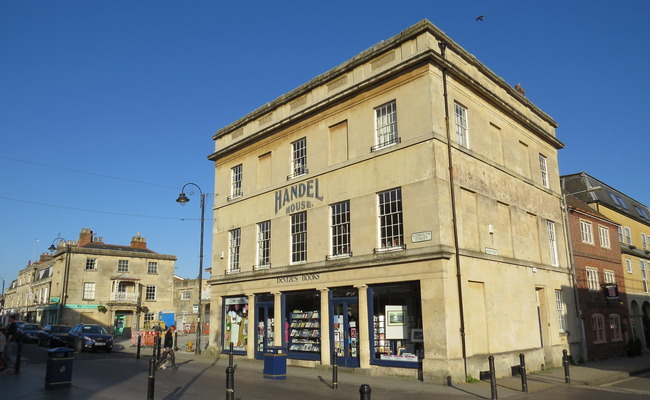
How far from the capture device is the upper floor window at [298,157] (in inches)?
836

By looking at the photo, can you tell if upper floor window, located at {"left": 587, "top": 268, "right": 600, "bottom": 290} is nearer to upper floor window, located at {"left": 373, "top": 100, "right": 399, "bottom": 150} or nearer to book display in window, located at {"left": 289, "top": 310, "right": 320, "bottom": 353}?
upper floor window, located at {"left": 373, "top": 100, "right": 399, "bottom": 150}

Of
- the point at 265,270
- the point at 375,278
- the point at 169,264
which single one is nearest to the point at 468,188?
the point at 375,278

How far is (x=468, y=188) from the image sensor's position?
17.4 meters

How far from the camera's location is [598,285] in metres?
26.3

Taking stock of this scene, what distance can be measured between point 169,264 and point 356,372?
42.9 m

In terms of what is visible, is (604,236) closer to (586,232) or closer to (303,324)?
(586,232)

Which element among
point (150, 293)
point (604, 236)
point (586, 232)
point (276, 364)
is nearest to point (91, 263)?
point (150, 293)

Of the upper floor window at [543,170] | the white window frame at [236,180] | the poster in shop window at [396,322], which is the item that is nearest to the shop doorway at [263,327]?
the white window frame at [236,180]

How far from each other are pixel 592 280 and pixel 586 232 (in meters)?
2.59

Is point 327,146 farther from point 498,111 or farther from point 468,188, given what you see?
point 498,111

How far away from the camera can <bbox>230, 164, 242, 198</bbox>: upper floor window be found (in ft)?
82.2

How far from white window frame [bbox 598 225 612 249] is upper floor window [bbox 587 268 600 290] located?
2.61 metres

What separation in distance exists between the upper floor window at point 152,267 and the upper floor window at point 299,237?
38.1 m

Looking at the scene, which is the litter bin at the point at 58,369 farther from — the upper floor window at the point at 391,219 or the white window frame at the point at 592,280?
the white window frame at the point at 592,280
